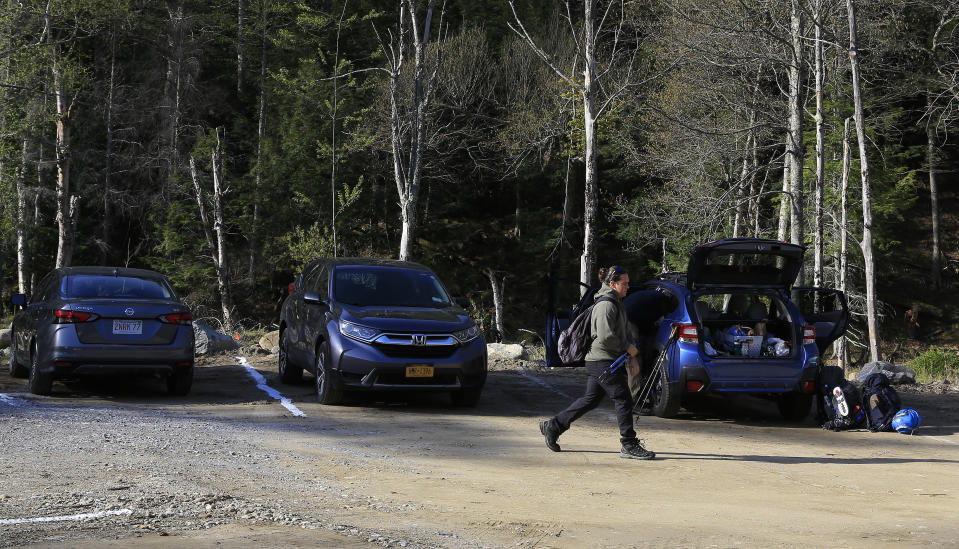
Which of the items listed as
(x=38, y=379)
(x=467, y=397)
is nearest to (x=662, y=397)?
(x=467, y=397)

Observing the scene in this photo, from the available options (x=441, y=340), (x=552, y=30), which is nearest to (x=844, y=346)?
(x=441, y=340)

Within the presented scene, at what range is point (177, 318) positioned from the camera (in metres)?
12.8

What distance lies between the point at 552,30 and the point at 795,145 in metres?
20.7

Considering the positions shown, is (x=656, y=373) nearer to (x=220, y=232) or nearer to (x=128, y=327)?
(x=128, y=327)

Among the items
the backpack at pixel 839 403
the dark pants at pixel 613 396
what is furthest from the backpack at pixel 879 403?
the dark pants at pixel 613 396

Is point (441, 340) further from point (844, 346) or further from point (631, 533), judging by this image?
point (844, 346)

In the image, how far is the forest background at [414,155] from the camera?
3127 centimetres

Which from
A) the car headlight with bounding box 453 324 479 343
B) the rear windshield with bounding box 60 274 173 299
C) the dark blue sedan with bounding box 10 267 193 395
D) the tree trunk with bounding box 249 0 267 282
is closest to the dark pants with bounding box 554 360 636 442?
the car headlight with bounding box 453 324 479 343

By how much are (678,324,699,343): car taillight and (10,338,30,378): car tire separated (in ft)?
30.7

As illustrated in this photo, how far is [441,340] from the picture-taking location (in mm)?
12039

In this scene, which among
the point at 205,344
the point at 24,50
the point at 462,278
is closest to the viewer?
the point at 205,344

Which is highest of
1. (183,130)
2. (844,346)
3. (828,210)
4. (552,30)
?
(552,30)

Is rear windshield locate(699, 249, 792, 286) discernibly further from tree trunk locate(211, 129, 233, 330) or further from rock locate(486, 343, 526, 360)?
tree trunk locate(211, 129, 233, 330)

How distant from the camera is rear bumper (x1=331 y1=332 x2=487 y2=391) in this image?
11844mm
